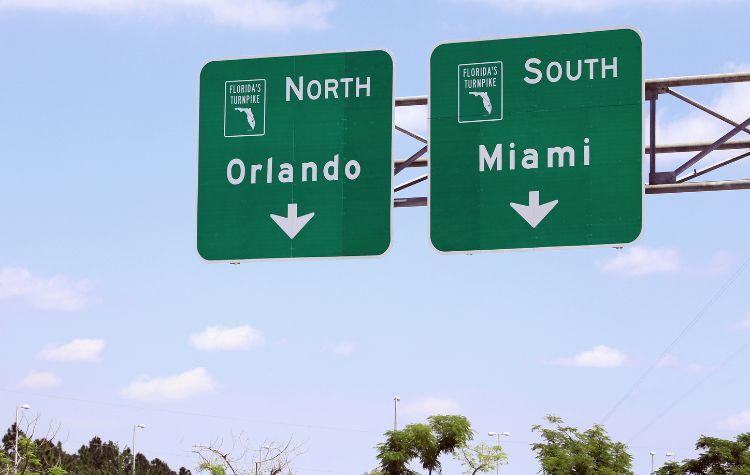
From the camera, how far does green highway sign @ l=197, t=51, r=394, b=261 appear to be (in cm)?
1484

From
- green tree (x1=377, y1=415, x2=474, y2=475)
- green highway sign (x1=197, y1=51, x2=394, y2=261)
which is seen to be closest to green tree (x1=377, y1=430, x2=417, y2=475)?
green tree (x1=377, y1=415, x2=474, y2=475)

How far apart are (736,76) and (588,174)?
2037 mm

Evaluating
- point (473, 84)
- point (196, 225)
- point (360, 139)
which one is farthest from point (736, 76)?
point (196, 225)

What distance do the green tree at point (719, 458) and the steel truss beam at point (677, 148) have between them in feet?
134

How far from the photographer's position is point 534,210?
1417cm

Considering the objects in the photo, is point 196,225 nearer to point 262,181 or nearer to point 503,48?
point 262,181

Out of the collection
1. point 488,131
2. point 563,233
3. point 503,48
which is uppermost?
point 503,48

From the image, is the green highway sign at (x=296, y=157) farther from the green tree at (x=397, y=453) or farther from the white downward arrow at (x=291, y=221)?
the green tree at (x=397, y=453)

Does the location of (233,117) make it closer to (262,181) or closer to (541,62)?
(262,181)

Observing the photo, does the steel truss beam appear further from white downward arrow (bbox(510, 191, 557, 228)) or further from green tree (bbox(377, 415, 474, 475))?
green tree (bbox(377, 415, 474, 475))

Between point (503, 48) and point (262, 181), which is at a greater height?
point (503, 48)

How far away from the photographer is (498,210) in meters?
14.3

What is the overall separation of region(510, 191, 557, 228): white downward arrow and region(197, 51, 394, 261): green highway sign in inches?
61.8

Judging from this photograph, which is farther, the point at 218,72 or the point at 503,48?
the point at 218,72
